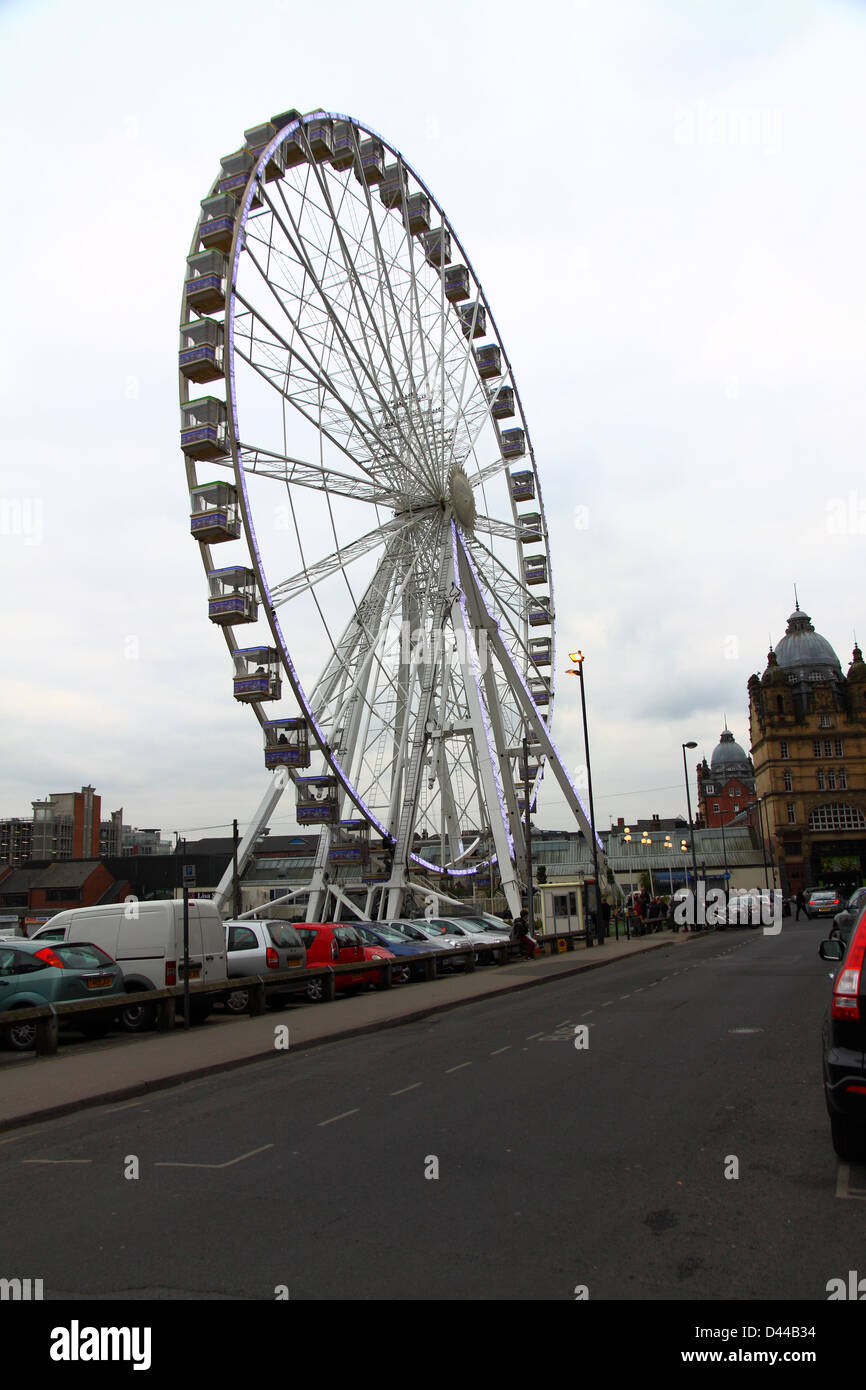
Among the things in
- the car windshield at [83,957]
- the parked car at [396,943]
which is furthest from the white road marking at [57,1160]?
the parked car at [396,943]

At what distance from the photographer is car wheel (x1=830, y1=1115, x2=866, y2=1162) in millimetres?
6598

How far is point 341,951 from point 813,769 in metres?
79.6

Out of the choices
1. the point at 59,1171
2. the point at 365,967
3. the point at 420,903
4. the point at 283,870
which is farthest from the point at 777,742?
the point at 59,1171

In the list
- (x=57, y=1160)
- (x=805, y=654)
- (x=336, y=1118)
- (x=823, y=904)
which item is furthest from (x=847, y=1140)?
(x=805, y=654)

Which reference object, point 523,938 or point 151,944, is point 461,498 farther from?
point 151,944

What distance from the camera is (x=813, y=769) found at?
93812 mm

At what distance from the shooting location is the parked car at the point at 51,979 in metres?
14.0

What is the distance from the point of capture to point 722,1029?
13.8 metres

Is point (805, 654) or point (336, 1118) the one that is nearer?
point (336, 1118)

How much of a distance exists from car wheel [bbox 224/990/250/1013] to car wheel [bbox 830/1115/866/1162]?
12.6 metres

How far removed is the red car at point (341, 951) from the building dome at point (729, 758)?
404 feet

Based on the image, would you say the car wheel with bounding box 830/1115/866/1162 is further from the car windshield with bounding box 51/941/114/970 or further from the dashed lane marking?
the car windshield with bounding box 51/941/114/970

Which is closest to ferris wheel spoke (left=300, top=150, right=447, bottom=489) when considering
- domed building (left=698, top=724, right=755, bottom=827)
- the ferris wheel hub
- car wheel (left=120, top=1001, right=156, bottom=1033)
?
the ferris wheel hub
